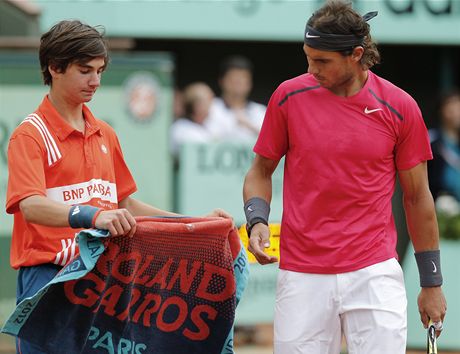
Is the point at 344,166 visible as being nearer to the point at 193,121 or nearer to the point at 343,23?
the point at 343,23

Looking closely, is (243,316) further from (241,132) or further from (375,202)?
(375,202)

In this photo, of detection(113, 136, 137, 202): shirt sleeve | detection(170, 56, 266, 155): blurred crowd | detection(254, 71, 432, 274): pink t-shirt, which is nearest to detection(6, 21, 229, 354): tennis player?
detection(113, 136, 137, 202): shirt sleeve

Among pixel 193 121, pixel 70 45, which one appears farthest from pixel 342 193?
pixel 193 121

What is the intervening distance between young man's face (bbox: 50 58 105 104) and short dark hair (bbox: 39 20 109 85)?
2 centimetres

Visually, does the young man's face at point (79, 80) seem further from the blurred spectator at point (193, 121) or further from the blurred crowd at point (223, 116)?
the blurred spectator at point (193, 121)

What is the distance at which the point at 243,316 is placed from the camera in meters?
10.6

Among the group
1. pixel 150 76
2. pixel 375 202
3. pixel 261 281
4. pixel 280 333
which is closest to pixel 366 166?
pixel 375 202

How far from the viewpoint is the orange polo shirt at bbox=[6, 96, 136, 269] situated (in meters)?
5.06

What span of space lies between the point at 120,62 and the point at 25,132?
4.66 metres

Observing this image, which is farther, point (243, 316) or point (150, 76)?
point (243, 316)

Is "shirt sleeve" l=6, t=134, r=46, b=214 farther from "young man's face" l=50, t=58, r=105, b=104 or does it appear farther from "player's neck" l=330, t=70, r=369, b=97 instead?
"player's neck" l=330, t=70, r=369, b=97

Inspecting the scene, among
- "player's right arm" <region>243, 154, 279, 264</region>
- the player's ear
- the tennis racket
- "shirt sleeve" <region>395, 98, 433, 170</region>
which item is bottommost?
the tennis racket

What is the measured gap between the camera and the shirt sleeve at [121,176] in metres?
5.61

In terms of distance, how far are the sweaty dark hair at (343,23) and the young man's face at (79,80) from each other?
0.96 meters
